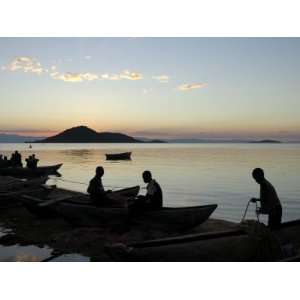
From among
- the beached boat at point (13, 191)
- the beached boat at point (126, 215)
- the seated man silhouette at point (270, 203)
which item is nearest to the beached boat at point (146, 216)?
the beached boat at point (126, 215)

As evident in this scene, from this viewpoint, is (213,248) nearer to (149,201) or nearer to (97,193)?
(149,201)

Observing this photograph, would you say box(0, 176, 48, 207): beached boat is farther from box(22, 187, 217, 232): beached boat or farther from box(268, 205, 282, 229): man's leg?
box(268, 205, 282, 229): man's leg

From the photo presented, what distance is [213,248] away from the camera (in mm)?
8648

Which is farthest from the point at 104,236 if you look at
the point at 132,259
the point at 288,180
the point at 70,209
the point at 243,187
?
the point at 288,180

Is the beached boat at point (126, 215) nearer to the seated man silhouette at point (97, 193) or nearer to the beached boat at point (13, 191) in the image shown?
the seated man silhouette at point (97, 193)

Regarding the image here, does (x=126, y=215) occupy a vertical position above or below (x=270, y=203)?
below

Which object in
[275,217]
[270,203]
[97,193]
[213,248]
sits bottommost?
[213,248]

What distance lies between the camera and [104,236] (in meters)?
12.0

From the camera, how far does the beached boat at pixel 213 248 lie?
823 cm

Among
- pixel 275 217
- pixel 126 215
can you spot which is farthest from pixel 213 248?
pixel 126 215

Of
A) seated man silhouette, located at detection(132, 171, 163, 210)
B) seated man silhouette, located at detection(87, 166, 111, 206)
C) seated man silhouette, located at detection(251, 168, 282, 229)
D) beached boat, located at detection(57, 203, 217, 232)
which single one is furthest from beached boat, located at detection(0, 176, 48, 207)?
seated man silhouette, located at detection(251, 168, 282, 229)

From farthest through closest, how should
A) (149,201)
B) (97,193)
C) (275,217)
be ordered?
(97,193) < (149,201) < (275,217)

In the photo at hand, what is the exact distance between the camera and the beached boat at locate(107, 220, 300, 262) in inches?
324

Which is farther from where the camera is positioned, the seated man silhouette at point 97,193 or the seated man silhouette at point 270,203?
the seated man silhouette at point 97,193
